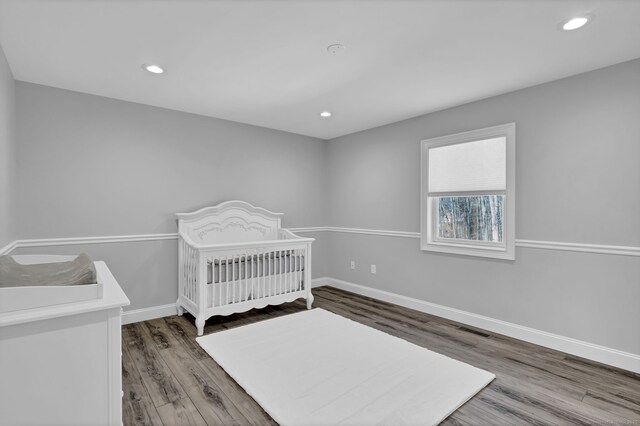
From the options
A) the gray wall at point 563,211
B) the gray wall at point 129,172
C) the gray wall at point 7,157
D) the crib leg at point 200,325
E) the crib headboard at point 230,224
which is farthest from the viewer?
the crib headboard at point 230,224

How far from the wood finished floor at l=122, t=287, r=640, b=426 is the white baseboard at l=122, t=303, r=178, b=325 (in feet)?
0.27

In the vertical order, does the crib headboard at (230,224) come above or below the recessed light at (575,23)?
below

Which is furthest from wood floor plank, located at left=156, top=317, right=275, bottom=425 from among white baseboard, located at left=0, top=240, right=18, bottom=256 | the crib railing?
white baseboard, located at left=0, top=240, right=18, bottom=256

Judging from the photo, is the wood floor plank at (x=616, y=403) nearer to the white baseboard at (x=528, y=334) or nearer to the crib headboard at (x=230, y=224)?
the white baseboard at (x=528, y=334)

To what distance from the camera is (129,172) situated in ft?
10.9

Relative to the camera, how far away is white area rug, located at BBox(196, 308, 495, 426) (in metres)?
1.87

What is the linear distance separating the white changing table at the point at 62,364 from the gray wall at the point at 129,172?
207 centimetres

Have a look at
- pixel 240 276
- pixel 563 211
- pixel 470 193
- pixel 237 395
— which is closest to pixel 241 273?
pixel 240 276

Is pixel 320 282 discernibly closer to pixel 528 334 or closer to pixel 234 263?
pixel 234 263

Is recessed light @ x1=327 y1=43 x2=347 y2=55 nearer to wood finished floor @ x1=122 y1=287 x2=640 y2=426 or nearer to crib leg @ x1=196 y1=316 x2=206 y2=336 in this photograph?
wood finished floor @ x1=122 y1=287 x2=640 y2=426

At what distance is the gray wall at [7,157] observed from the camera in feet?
7.16

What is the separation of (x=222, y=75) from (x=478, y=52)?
1.92m

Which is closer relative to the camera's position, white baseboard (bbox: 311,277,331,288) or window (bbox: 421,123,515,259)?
window (bbox: 421,123,515,259)

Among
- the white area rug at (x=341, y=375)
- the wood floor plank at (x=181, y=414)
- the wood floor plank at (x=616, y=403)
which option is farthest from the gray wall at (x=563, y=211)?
the wood floor plank at (x=181, y=414)
